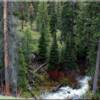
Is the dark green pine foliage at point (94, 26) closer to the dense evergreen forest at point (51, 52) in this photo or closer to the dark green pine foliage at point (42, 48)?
the dense evergreen forest at point (51, 52)

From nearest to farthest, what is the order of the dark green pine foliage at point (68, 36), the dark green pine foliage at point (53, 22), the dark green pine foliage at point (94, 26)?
the dark green pine foliage at point (94, 26) < the dark green pine foliage at point (68, 36) < the dark green pine foliage at point (53, 22)

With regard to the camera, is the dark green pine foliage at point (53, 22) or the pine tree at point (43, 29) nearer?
the pine tree at point (43, 29)

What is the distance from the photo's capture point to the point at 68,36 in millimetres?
29812

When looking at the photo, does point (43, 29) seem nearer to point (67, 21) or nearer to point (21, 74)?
point (67, 21)

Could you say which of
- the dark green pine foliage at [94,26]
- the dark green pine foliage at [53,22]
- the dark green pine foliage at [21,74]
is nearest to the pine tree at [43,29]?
the dark green pine foliage at [53,22]

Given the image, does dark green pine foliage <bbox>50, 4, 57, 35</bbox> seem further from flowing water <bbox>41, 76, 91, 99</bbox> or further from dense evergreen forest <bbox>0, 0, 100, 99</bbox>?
flowing water <bbox>41, 76, 91, 99</bbox>

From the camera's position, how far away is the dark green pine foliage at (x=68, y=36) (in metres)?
27.2

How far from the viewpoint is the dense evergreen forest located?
17.4 meters

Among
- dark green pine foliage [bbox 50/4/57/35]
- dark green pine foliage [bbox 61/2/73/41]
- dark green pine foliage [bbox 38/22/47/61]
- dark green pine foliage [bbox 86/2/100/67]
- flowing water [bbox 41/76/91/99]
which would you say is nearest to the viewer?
dark green pine foliage [bbox 86/2/100/67]

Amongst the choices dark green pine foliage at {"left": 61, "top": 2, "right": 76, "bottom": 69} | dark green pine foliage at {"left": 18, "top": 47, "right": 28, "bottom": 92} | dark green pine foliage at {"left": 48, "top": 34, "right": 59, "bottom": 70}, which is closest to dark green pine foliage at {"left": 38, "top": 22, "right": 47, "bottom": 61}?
dark green pine foliage at {"left": 48, "top": 34, "right": 59, "bottom": 70}

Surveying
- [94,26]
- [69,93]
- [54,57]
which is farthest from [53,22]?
[69,93]

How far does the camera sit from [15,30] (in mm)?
16859

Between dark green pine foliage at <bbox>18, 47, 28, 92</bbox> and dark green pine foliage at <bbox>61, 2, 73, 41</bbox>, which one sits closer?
dark green pine foliage at <bbox>18, 47, 28, 92</bbox>

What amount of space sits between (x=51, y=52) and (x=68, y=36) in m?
3.39
